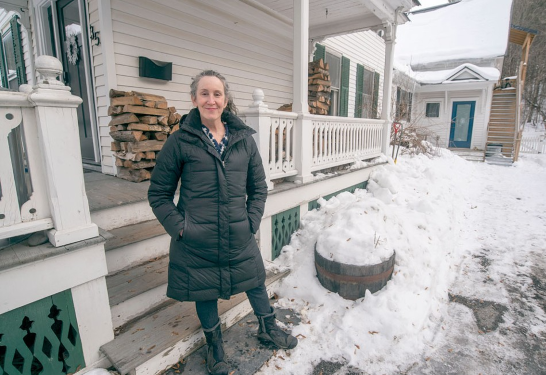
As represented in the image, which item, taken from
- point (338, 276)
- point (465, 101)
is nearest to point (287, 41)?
point (338, 276)

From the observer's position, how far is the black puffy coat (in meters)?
1.72

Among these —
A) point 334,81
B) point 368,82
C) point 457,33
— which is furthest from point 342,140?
point 457,33

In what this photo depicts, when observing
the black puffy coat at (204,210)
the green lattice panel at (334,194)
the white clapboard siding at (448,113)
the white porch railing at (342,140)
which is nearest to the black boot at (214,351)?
the black puffy coat at (204,210)

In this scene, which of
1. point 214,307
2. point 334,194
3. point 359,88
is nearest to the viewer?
point 214,307

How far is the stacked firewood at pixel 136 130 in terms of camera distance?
3475 millimetres

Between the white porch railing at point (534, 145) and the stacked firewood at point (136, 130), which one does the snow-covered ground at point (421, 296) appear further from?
the white porch railing at point (534, 145)

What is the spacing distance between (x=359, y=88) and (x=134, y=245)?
9.36m

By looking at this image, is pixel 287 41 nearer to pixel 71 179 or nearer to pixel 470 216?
pixel 470 216

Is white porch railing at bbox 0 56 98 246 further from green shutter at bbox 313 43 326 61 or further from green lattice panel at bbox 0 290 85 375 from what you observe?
green shutter at bbox 313 43 326 61

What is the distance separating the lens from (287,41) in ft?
21.9

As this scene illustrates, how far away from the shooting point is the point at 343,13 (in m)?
6.38

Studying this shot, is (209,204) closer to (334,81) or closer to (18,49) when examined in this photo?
(18,49)

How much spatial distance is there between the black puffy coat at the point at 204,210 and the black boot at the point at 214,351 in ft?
0.98

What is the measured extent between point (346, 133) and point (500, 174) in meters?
6.99
